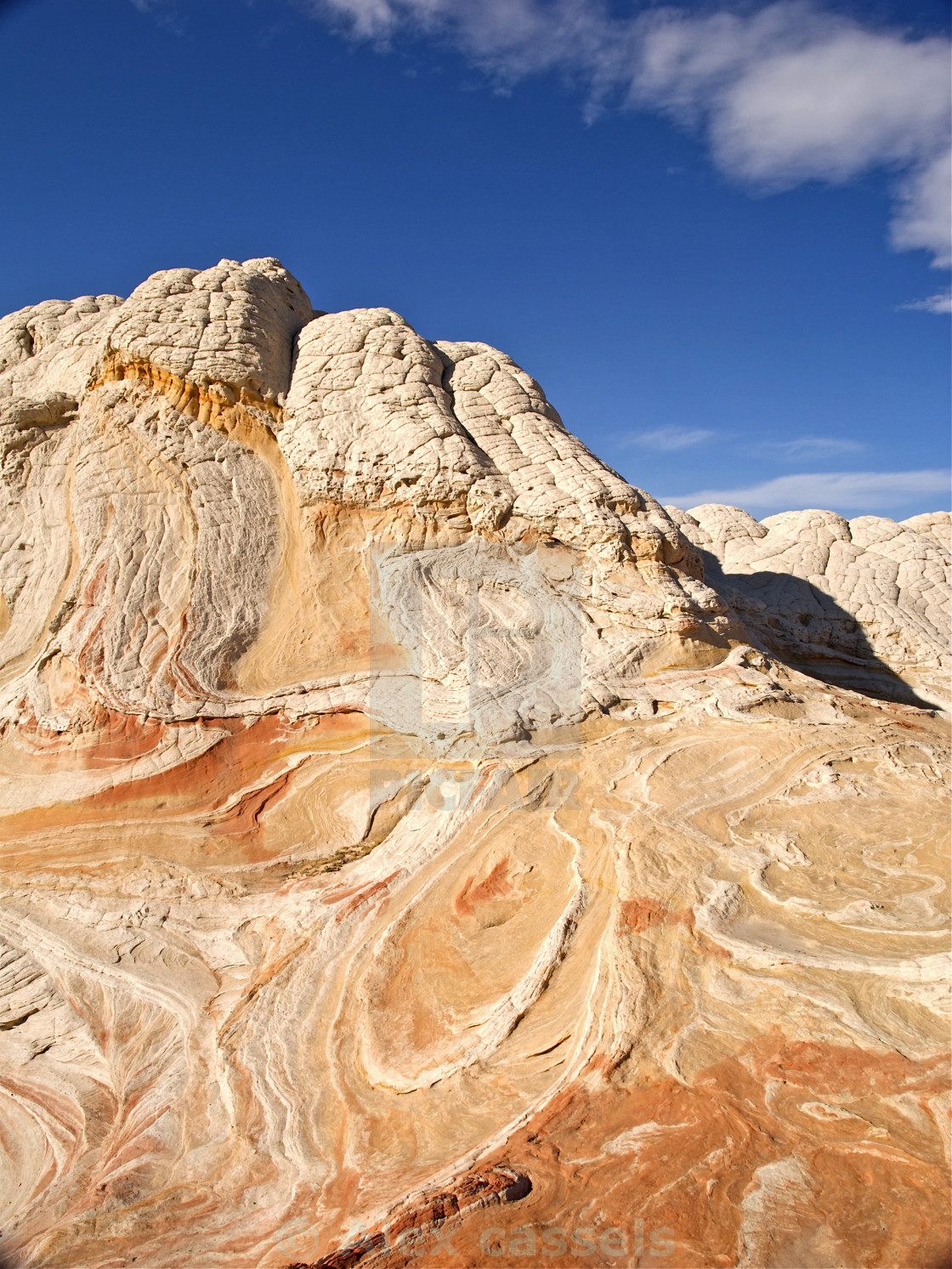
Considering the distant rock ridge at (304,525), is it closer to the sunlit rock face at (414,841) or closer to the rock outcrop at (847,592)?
the sunlit rock face at (414,841)

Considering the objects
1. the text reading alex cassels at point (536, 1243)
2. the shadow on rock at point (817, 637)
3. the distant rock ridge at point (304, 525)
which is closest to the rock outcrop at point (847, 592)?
the shadow on rock at point (817, 637)

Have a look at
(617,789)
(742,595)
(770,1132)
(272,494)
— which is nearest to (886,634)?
(742,595)

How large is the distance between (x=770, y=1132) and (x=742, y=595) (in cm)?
1005

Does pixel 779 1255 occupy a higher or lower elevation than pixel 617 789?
lower

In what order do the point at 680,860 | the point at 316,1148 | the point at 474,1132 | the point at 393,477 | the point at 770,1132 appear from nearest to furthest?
the point at 770,1132
the point at 474,1132
the point at 316,1148
the point at 680,860
the point at 393,477

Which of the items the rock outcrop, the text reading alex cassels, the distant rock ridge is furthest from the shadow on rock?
the text reading alex cassels

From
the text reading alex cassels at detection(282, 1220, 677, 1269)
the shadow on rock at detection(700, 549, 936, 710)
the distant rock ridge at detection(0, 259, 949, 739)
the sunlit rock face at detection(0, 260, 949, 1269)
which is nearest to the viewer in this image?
the text reading alex cassels at detection(282, 1220, 677, 1269)

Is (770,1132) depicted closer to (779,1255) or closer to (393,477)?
(779,1255)

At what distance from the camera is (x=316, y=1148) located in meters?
4.27

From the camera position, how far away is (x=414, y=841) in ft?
21.8

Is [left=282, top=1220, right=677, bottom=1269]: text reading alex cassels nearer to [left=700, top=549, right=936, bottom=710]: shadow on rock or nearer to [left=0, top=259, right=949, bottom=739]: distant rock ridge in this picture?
[left=0, top=259, right=949, bottom=739]: distant rock ridge

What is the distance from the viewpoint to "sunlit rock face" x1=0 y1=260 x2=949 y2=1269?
3.49 meters

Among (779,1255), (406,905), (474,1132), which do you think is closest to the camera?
(779,1255)

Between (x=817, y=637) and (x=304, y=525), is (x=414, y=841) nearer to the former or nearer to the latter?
(x=304, y=525)
